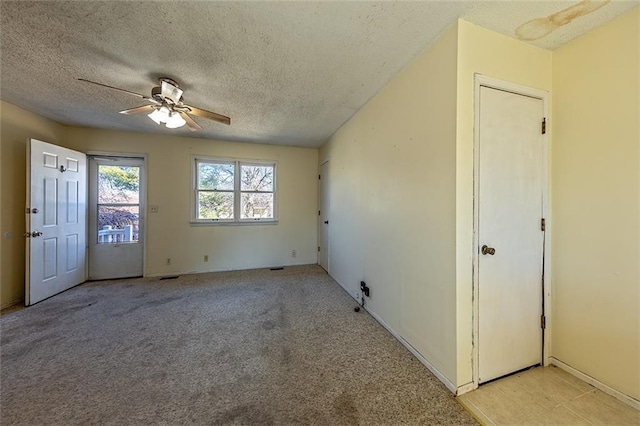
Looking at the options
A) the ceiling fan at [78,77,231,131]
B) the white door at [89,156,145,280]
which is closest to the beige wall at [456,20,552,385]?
the ceiling fan at [78,77,231,131]

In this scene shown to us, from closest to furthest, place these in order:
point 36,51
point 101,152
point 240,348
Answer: point 36,51 → point 240,348 → point 101,152

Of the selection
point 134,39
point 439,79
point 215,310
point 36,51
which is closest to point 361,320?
point 215,310

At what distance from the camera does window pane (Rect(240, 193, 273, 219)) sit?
454cm

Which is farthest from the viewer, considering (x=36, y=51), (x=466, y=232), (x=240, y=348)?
(x=240, y=348)

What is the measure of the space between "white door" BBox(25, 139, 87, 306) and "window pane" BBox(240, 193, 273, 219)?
2390 millimetres

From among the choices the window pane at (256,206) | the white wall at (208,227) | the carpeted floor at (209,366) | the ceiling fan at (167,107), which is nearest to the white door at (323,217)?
the white wall at (208,227)

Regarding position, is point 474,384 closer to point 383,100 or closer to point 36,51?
point 383,100

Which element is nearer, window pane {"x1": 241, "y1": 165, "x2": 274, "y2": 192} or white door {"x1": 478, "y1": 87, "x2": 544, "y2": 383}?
white door {"x1": 478, "y1": 87, "x2": 544, "y2": 383}

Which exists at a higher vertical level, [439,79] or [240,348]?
[439,79]

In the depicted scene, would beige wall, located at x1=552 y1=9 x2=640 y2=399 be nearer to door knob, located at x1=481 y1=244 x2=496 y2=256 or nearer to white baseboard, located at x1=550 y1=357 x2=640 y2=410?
white baseboard, located at x1=550 y1=357 x2=640 y2=410

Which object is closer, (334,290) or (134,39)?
(134,39)

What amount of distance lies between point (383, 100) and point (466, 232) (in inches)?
61.9

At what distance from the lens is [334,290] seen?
3359mm

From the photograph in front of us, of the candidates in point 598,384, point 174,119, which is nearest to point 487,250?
point 598,384
